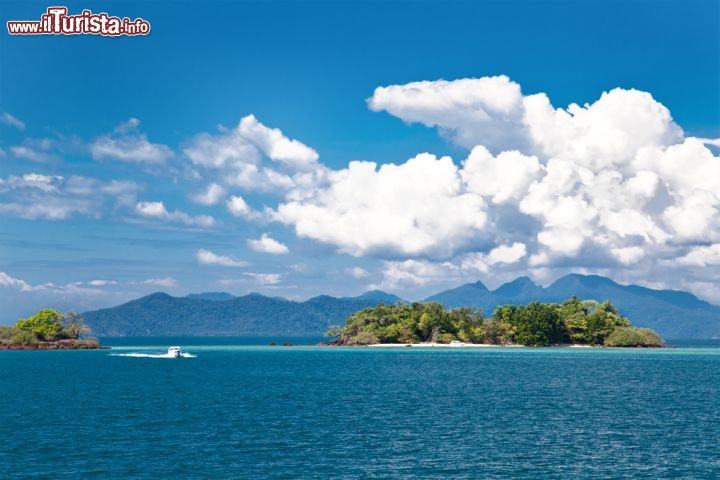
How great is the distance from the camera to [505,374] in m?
144

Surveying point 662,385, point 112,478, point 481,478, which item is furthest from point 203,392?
point 662,385

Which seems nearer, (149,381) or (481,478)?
(481,478)

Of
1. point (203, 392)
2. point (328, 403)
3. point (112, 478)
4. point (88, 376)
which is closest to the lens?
point (112, 478)

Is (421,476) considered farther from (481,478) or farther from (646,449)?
(646,449)

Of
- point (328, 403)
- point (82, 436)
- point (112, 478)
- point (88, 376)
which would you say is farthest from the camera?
point (88, 376)

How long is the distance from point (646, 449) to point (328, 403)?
42.4m

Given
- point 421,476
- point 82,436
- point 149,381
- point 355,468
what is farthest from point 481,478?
point 149,381

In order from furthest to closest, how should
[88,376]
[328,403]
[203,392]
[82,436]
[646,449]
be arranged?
[88,376], [203,392], [328,403], [82,436], [646,449]

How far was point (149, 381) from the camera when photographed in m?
132

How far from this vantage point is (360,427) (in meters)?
75.9

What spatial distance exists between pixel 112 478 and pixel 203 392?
57.5m

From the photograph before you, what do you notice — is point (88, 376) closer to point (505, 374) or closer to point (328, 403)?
point (328, 403)

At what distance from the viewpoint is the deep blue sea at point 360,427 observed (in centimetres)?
5772

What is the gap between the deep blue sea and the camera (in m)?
57.7
